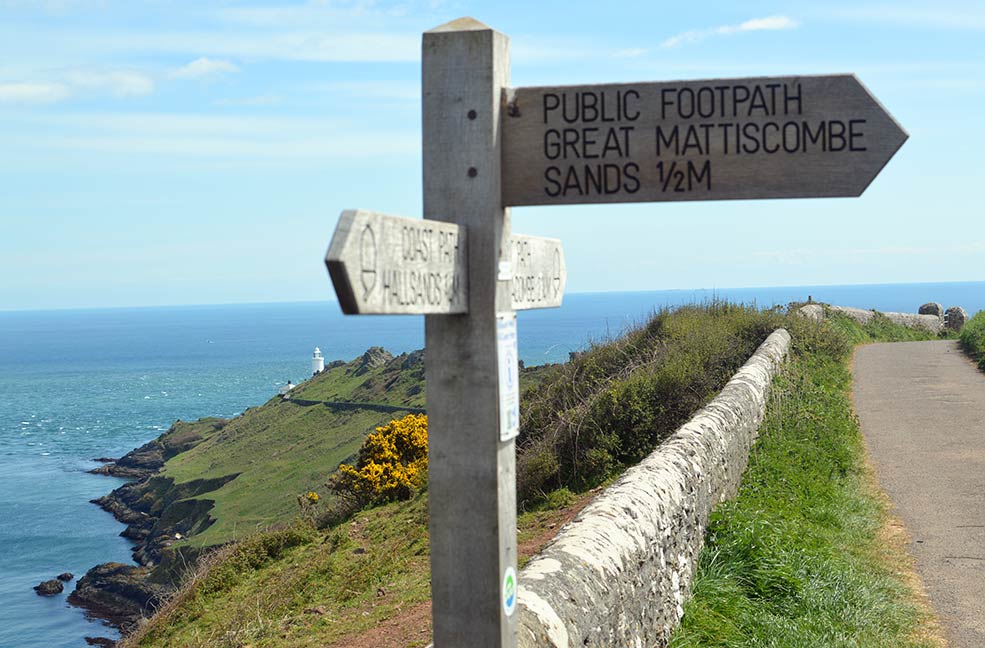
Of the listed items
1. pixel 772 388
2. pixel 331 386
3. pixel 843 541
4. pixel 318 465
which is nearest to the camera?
pixel 843 541

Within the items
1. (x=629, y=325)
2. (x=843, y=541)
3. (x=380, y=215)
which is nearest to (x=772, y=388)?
(x=843, y=541)

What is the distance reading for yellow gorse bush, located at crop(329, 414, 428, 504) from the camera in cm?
1570

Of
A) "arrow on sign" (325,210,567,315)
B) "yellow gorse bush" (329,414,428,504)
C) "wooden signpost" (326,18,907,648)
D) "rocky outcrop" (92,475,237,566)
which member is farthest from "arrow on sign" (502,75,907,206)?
"rocky outcrop" (92,475,237,566)

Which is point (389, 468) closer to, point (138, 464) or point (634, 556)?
point (634, 556)

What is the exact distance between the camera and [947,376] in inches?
744

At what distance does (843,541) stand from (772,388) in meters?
4.59

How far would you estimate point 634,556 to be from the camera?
5059mm

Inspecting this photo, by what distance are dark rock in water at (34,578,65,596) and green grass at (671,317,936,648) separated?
3688 cm

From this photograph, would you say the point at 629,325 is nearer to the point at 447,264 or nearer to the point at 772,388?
the point at 772,388

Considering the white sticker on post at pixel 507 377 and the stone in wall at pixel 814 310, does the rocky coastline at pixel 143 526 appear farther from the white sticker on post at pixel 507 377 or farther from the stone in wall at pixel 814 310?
the white sticker on post at pixel 507 377

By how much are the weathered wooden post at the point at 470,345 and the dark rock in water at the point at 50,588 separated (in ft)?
138

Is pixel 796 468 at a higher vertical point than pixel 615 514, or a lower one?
lower

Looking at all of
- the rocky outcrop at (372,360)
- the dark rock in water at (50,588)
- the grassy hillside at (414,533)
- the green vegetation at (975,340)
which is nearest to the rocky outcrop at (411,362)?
the rocky outcrop at (372,360)

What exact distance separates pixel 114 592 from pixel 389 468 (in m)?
25.8
